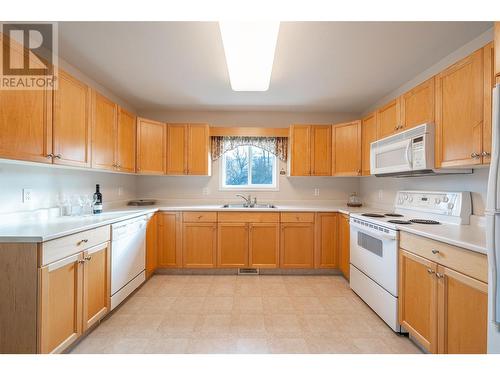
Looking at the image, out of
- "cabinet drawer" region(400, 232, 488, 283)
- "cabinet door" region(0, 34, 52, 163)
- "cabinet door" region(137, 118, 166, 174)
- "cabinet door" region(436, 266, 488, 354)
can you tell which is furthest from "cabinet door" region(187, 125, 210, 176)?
"cabinet door" region(436, 266, 488, 354)

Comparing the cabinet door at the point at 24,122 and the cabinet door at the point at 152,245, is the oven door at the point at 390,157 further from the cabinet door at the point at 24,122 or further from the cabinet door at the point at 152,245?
the cabinet door at the point at 24,122

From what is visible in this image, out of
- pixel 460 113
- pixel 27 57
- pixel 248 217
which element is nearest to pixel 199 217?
pixel 248 217

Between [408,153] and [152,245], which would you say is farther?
[152,245]

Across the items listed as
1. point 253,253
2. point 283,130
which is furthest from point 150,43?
point 253,253

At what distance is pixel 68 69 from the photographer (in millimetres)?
2326

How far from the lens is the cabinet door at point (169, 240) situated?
309 cm

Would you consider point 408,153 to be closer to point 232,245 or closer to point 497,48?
point 497,48

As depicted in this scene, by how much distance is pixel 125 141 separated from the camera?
9.39 ft

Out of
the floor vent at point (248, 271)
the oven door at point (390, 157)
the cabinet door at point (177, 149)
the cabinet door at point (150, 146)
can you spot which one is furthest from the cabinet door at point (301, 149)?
the cabinet door at point (150, 146)

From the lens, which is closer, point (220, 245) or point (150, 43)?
point (150, 43)

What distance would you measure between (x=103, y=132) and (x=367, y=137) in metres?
3.14

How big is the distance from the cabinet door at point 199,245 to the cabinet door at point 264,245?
0.52 metres

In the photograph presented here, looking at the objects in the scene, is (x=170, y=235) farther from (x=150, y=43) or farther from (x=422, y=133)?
(x=422, y=133)

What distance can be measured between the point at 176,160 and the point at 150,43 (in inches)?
67.8
